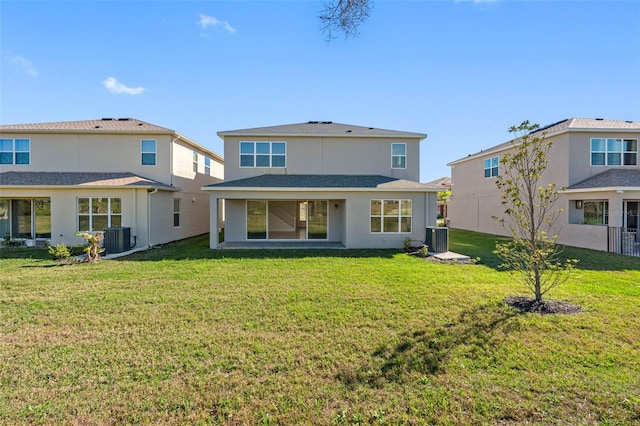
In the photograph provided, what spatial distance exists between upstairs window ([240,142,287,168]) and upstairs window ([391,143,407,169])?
5.75 m

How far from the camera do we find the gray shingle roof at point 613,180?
14.2m

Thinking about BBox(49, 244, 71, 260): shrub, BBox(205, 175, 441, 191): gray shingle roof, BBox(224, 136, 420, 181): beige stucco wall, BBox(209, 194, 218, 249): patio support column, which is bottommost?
BBox(49, 244, 71, 260): shrub

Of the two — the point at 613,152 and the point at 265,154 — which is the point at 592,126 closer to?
the point at 613,152

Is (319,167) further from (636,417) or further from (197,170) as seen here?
(636,417)

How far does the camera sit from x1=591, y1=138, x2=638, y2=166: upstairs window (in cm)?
1600

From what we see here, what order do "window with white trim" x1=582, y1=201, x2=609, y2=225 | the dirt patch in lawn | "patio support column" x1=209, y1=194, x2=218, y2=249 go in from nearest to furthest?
the dirt patch in lawn
"patio support column" x1=209, y1=194, x2=218, y2=249
"window with white trim" x1=582, y1=201, x2=609, y2=225

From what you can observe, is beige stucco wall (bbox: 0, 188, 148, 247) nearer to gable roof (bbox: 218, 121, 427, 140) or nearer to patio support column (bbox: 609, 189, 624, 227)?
gable roof (bbox: 218, 121, 427, 140)

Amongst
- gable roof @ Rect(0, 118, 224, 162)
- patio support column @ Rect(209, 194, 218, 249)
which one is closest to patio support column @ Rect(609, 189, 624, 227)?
patio support column @ Rect(209, 194, 218, 249)

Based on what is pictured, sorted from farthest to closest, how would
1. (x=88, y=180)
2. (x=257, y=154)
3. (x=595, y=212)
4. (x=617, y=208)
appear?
(x=257, y=154)
(x=595, y=212)
(x=88, y=180)
(x=617, y=208)

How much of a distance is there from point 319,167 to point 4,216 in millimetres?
16383

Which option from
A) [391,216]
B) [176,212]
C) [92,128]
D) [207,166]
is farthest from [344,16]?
[207,166]

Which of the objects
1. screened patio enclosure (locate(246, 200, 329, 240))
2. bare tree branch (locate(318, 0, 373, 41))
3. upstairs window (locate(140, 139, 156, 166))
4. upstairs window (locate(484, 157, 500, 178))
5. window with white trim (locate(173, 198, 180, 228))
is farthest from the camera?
upstairs window (locate(484, 157, 500, 178))

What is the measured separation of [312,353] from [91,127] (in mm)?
17913

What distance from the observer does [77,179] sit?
15.1 meters
